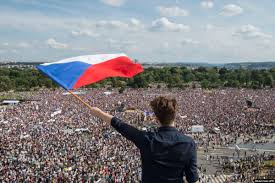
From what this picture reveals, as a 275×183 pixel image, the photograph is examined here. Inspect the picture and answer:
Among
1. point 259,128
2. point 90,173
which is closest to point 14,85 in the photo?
point 259,128

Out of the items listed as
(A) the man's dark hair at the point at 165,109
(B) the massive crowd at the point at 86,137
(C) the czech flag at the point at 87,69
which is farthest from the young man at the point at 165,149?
(B) the massive crowd at the point at 86,137

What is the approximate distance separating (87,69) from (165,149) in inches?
114

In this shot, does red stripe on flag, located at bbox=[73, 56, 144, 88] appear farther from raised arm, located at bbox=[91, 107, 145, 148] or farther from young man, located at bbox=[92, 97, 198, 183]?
young man, located at bbox=[92, 97, 198, 183]

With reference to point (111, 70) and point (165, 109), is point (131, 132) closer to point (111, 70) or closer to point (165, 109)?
point (165, 109)

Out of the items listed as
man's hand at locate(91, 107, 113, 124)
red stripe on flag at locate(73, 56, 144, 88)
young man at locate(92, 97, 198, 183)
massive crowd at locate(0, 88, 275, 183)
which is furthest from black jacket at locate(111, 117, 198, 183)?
massive crowd at locate(0, 88, 275, 183)

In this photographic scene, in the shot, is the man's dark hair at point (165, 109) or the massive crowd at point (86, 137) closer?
the man's dark hair at point (165, 109)

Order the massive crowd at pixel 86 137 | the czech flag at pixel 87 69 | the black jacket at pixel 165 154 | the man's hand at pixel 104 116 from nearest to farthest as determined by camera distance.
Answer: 1. the black jacket at pixel 165 154
2. the man's hand at pixel 104 116
3. the czech flag at pixel 87 69
4. the massive crowd at pixel 86 137

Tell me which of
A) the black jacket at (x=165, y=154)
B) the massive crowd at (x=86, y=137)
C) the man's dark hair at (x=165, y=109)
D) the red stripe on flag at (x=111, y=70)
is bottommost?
the massive crowd at (x=86, y=137)

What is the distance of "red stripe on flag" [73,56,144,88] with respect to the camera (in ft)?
17.3

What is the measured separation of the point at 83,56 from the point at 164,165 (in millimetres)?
3426

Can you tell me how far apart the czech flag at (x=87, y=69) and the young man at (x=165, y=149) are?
2380mm

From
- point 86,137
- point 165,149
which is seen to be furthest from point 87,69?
point 86,137

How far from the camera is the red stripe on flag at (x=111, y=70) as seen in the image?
17.3 ft

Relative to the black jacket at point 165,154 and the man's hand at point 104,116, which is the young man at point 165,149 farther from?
the man's hand at point 104,116
